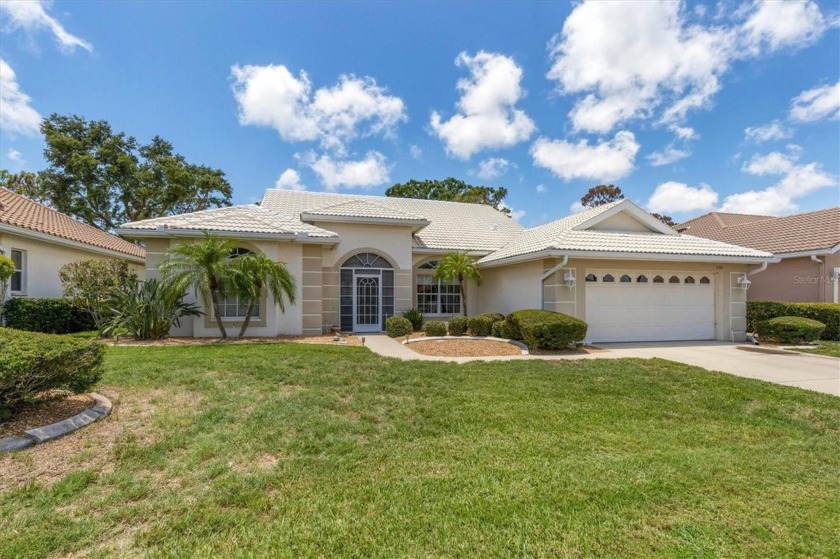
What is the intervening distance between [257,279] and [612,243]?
483 inches

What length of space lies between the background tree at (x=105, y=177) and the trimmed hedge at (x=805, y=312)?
36.8m

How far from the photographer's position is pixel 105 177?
29.5 meters

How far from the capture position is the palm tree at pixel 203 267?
11.8 m

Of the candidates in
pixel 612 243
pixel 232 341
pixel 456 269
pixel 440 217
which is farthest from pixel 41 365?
pixel 440 217

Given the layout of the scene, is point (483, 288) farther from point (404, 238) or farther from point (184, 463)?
point (184, 463)

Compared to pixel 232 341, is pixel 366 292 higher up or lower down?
higher up

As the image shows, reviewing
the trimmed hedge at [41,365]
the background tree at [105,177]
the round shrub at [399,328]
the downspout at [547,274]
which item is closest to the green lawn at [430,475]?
the trimmed hedge at [41,365]

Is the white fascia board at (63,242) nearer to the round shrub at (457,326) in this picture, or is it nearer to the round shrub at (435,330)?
the round shrub at (435,330)

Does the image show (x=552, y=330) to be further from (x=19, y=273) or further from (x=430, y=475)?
(x=19, y=273)

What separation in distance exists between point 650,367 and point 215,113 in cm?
2019

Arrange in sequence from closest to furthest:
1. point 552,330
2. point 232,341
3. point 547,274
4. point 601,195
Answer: point 552,330, point 232,341, point 547,274, point 601,195

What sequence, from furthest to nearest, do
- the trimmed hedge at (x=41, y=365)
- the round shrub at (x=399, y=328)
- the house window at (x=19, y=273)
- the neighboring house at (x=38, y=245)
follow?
the round shrub at (x=399, y=328), the house window at (x=19, y=273), the neighboring house at (x=38, y=245), the trimmed hedge at (x=41, y=365)

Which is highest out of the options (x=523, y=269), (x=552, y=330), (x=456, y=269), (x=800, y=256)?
(x=800, y=256)

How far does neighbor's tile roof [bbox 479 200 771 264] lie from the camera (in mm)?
13297
